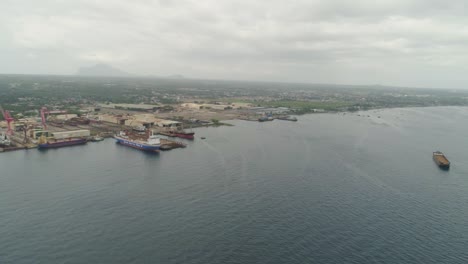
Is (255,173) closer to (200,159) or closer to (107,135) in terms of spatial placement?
(200,159)

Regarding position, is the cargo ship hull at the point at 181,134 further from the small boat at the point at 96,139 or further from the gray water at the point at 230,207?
the small boat at the point at 96,139

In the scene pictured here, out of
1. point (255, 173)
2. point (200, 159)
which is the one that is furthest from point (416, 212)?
point (200, 159)

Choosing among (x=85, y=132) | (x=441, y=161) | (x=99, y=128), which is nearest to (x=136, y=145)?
(x=85, y=132)

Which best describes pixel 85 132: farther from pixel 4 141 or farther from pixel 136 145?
pixel 4 141

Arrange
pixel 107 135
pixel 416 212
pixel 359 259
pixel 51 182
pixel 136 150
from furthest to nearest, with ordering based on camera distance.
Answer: pixel 107 135 < pixel 136 150 < pixel 51 182 < pixel 416 212 < pixel 359 259

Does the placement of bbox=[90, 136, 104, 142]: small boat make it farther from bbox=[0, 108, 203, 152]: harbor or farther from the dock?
the dock

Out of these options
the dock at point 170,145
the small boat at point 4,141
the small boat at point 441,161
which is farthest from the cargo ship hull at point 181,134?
the small boat at point 441,161

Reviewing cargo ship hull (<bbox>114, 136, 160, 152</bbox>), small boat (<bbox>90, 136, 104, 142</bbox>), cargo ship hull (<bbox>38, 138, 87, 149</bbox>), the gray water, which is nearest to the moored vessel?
cargo ship hull (<bbox>114, 136, 160, 152</bbox>)
